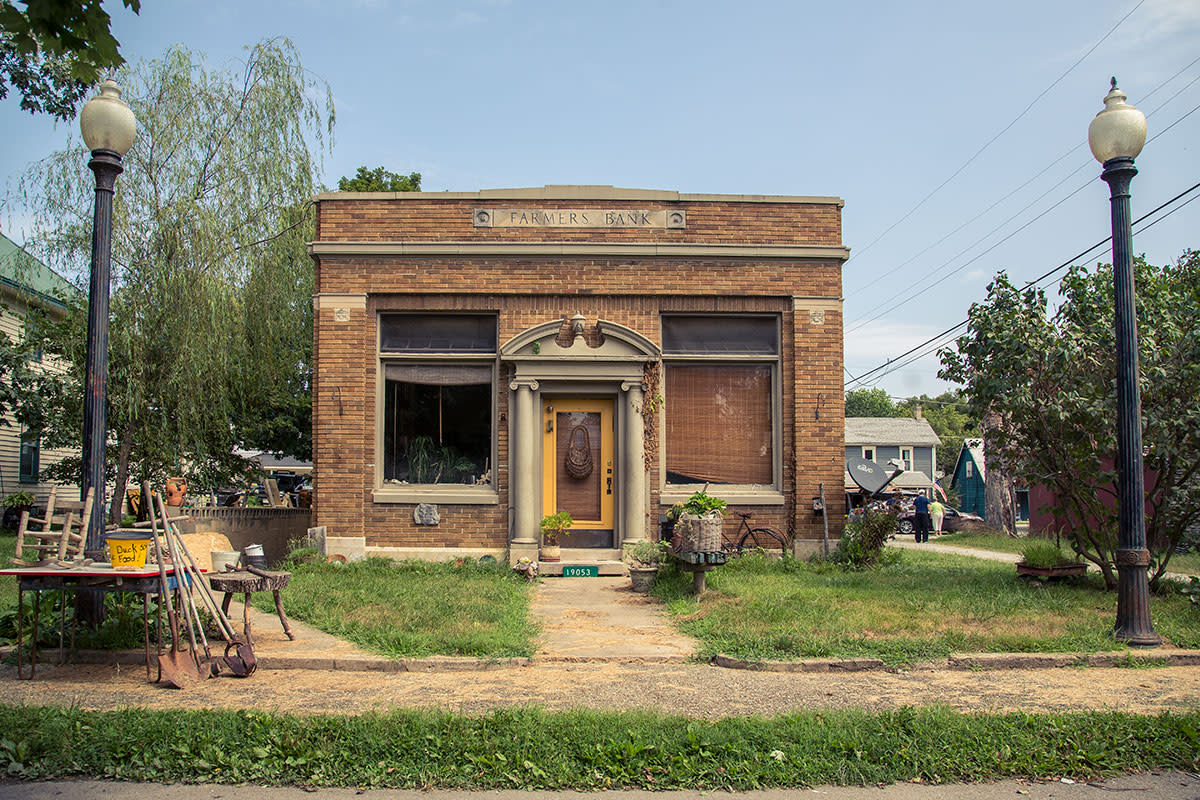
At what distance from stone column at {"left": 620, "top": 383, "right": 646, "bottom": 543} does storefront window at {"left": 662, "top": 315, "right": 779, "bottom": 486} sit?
0.58 metres

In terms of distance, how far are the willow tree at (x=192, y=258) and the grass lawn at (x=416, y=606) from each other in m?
5.48

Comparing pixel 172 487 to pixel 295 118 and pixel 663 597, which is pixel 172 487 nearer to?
pixel 663 597

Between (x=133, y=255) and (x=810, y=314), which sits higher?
(x=133, y=255)

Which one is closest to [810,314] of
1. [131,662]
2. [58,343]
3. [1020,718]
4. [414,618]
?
[414,618]

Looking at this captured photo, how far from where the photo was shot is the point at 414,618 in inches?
327

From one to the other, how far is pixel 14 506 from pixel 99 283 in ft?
60.4

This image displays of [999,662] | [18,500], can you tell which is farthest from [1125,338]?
[18,500]

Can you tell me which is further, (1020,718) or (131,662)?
(131,662)

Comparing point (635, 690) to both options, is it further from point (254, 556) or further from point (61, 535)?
point (254, 556)

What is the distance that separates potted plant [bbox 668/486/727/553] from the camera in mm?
9672

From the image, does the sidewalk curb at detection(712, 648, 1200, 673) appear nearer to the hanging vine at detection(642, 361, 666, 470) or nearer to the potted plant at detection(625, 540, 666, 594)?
the potted plant at detection(625, 540, 666, 594)

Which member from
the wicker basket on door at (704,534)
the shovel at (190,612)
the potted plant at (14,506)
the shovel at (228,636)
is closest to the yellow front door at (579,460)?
the wicker basket on door at (704,534)

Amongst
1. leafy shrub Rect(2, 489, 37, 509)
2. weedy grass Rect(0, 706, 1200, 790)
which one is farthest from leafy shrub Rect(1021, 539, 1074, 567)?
leafy shrub Rect(2, 489, 37, 509)

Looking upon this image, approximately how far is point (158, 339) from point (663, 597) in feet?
34.5
